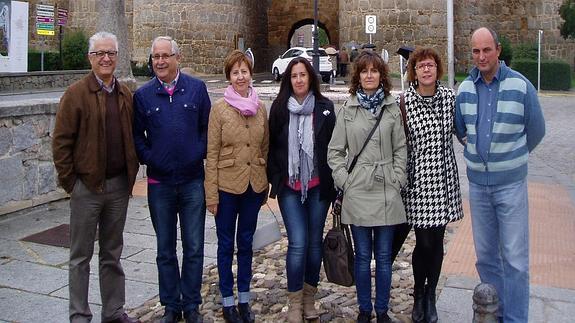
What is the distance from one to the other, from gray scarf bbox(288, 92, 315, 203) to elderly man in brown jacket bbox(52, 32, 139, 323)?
972 mm

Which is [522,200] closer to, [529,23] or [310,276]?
[310,276]

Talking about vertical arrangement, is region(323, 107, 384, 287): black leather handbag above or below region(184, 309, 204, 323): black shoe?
above

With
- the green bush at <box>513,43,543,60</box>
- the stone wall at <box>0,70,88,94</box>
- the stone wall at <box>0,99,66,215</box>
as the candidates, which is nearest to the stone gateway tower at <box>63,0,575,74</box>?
the green bush at <box>513,43,543,60</box>

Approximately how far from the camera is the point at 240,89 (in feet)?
14.5

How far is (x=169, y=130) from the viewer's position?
13.9 ft

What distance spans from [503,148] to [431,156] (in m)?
0.45

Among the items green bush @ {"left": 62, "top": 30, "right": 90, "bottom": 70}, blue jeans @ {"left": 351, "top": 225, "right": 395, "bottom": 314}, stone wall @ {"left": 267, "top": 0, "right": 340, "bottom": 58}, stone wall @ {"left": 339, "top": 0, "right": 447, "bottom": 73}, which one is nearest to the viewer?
blue jeans @ {"left": 351, "top": 225, "right": 395, "bottom": 314}

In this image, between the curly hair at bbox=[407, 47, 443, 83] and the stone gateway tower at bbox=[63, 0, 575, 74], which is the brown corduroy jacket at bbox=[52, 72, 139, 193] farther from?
the stone gateway tower at bbox=[63, 0, 575, 74]

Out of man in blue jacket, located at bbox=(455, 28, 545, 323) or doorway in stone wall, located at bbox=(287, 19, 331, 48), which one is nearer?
man in blue jacket, located at bbox=(455, 28, 545, 323)

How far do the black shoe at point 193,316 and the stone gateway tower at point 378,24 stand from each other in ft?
75.8

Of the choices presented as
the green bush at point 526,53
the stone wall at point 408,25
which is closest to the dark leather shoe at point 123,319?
the stone wall at point 408,25

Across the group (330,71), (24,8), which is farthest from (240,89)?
(330,71)

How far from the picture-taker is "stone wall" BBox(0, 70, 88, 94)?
22.3 metres

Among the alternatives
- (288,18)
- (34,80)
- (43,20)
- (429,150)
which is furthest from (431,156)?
(288,18)
